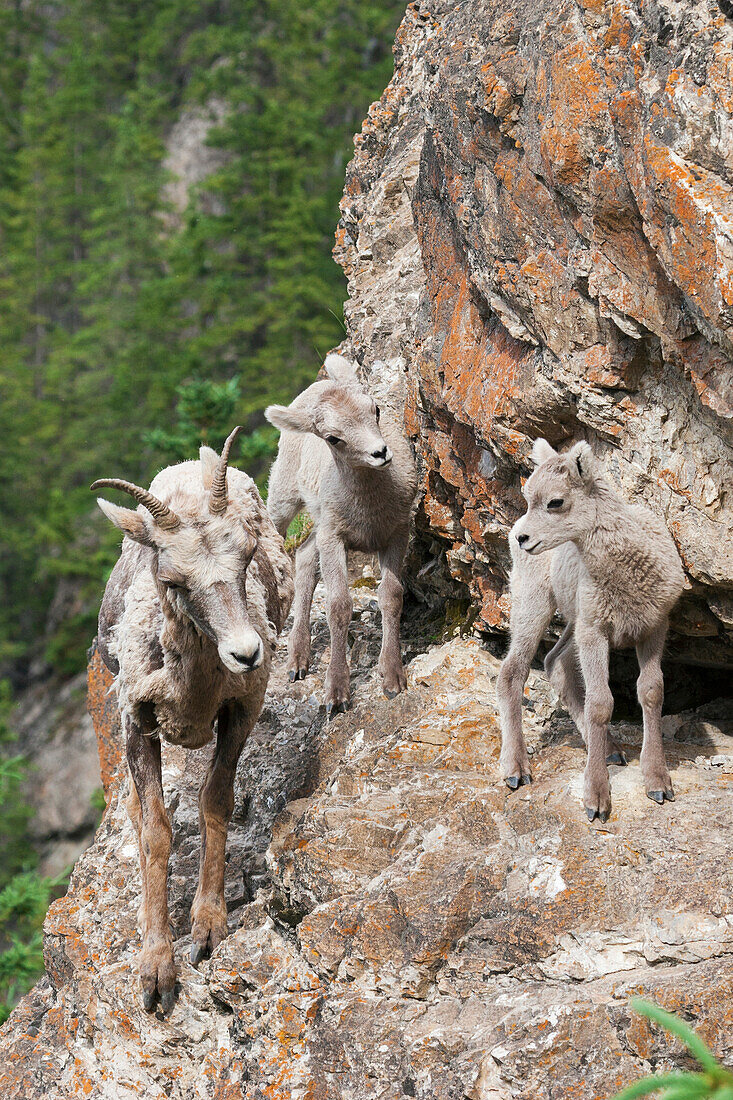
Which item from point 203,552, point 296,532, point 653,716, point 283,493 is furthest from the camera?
point 296,532

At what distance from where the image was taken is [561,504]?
562 centimetres

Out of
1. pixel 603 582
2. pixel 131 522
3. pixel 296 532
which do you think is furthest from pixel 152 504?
pixel 296 532

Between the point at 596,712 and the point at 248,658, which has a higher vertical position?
the point at 248,658

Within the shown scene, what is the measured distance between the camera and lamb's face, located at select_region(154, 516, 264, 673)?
17.0 feet

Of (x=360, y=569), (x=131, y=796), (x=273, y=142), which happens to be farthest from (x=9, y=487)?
(x=131, y=796)

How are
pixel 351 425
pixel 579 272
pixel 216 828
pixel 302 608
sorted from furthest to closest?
1. pixel 302 608
2. pixel 351 425
3. pixel 216 828
4. pixel 579 272

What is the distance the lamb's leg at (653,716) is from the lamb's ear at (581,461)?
3.10ft

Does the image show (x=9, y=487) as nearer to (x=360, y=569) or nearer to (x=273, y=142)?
(x=273, y=142)

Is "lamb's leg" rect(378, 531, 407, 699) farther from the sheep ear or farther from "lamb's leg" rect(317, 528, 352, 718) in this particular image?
the sheep ear

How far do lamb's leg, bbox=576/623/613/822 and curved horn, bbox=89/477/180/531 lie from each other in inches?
92.6

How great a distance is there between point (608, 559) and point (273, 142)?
27.3 metres

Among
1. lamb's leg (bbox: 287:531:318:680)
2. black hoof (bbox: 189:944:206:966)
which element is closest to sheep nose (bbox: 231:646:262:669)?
black hoof (bbox: 189:944:206:966)

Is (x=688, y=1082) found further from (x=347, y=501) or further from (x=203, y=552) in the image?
(x=347, y=501)

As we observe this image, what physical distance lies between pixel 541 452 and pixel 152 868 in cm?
335
